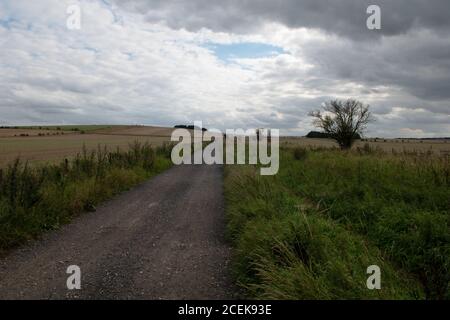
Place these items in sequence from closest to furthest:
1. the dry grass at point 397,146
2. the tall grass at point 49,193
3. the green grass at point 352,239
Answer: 1. the green grass at point 352,239
2. the tall grass at point 49,193
3. the dry grass at point 397,146

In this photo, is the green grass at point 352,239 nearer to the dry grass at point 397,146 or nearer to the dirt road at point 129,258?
the dirt road at point 129,258

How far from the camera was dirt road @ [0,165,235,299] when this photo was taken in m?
4.77

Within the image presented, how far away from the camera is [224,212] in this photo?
10055mm

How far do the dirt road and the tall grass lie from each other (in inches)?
16.2

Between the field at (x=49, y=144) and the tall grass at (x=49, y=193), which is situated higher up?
the field at (x=49, y=144)

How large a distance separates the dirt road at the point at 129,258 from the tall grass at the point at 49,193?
410 millimetres

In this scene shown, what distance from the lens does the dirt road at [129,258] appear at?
4.77 meters

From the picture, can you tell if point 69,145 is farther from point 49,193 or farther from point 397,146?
point 397,146

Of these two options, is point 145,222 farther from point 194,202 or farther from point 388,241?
point 388,241

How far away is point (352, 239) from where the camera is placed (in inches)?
239

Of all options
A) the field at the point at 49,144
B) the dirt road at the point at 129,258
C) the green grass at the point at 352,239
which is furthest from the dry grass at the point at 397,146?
the field at the point at 49,144

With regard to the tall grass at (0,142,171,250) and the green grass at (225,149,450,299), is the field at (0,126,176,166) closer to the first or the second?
the tall grass at (0,142,171,250)
